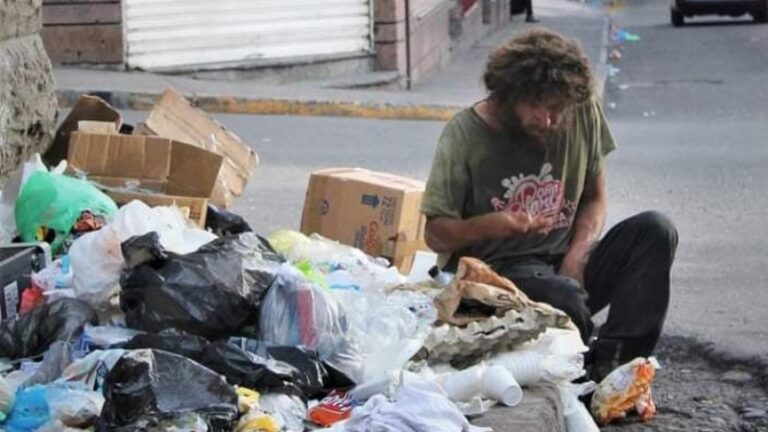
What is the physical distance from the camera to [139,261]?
483cm

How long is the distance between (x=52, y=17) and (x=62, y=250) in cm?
921

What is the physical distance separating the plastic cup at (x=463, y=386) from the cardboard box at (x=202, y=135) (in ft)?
8.99

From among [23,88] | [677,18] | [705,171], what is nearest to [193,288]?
[23,88]

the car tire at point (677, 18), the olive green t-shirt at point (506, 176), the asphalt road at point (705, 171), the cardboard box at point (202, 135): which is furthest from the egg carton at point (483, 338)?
the car tire at point (677, 18)

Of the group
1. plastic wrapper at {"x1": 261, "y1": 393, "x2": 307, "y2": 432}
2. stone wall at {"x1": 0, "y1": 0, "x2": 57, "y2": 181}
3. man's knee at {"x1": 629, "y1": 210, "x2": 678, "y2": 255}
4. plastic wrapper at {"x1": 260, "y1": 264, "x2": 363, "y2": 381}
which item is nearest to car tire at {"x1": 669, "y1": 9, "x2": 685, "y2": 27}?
stone wall at {"x1": 0, "y1": 0, "x2": 57, "y2": 181}

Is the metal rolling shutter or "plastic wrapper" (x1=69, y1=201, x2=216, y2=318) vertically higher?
"plastic wrapper" (x1=69, y1=201, x2=216, y2=318)

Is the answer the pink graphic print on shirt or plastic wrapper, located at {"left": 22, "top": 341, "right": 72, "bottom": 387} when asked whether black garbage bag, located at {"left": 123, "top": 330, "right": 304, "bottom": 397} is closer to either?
plastic wrapper, located at {"left": 22, "top": 341, "right": 72, "bottom": 387}

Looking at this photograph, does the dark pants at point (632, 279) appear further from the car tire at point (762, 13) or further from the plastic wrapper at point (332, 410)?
the car tire at point (762, 13)

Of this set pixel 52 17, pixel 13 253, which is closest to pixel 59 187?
pixel 13 253

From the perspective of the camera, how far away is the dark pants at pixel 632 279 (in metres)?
5.20

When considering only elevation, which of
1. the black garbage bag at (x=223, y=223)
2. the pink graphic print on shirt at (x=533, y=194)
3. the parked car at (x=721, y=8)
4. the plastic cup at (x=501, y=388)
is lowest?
the parked car at (x=721, y=8)

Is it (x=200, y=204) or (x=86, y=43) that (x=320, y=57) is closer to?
(x=86, y=43)

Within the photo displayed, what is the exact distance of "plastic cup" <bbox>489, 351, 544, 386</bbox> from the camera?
15.0 ft

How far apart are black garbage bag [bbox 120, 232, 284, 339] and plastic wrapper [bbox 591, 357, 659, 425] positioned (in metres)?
1.15
